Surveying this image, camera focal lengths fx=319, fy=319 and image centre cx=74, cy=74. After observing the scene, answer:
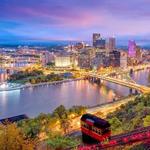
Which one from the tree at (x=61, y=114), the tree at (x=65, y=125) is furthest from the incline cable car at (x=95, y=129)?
the tree at (x=61, y=114)

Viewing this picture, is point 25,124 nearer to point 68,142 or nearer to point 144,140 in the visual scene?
point 68,142

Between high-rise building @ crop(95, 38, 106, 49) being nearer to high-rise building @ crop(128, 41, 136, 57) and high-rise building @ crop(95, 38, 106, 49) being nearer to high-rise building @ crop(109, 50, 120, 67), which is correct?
high-rise building @ crop(128, 41, 136, 57)

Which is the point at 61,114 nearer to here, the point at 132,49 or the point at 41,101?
the point at 41,101

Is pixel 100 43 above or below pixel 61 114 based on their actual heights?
above

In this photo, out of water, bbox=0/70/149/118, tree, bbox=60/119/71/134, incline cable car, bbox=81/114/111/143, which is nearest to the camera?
incline cable car, bbox=81/114/111/143

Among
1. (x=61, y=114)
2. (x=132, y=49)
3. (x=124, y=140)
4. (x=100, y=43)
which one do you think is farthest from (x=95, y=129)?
(x=100, y=43)

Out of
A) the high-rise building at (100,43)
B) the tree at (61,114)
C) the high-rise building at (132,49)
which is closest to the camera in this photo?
the tree at (61,114)

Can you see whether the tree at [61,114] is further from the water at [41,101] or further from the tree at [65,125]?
the water at [41,101]

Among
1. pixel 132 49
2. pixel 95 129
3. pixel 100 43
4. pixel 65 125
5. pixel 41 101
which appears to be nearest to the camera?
pixel 95 129

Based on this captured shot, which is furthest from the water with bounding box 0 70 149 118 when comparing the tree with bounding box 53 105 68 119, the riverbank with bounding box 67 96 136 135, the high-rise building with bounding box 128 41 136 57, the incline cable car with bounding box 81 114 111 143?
the high-rise building with bounding box 128 41 136 57
